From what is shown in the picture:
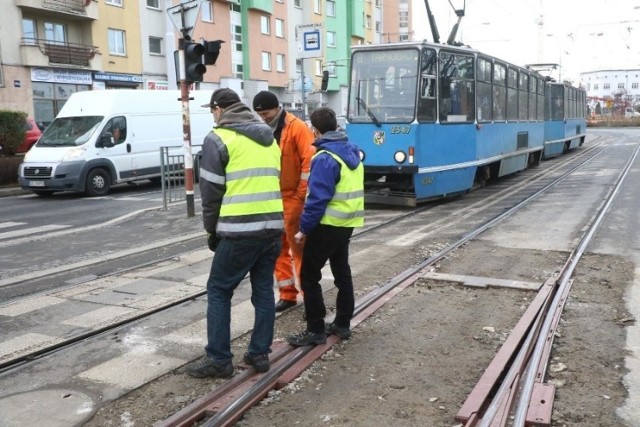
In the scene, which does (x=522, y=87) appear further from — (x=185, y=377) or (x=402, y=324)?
(x=185, y=377)

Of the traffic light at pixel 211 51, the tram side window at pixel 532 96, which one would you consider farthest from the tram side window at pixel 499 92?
the traffic light at pixel 211 51

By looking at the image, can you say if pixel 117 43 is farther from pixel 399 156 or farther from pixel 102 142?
pixel 399 156

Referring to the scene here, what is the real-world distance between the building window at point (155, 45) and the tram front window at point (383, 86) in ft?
82.7

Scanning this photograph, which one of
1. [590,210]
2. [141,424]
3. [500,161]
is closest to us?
[141,424]

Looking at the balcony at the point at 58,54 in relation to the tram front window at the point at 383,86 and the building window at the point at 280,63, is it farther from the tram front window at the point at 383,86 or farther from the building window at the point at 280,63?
the tram front window at the point at 383,86

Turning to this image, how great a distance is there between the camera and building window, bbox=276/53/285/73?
152 feet

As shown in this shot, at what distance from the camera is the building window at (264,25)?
44.6 meters

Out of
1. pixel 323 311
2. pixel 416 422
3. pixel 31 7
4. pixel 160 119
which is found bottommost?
pixel 416 422

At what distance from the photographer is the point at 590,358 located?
468 cm

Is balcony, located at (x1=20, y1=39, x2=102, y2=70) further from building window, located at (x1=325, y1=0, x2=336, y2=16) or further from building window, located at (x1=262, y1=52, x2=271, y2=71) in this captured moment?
building window, located at (x1=325, y1=0, x2=336, y2=16)

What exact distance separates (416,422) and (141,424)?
1609 millimetres

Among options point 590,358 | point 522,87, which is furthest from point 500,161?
point 590,358

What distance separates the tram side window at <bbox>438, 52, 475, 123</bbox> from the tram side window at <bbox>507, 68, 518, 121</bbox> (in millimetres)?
3140

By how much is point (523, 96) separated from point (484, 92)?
4.18 m
